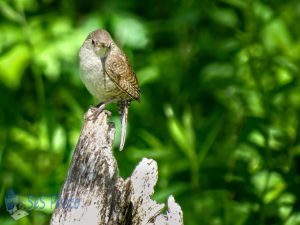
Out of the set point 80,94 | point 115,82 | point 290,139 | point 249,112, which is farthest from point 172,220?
point 80,94

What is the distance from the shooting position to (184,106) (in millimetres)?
5410

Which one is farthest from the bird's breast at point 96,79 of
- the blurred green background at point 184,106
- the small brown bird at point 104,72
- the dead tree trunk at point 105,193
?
the blurred green background at point 184,106

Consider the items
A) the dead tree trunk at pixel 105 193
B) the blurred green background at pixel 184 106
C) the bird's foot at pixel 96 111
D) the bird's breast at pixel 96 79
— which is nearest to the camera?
the dead tree trunk at pixel 105 193

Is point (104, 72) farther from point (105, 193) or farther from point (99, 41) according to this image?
point (105, 193)

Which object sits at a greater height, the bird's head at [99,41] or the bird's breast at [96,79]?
the bird's head at [99,41]

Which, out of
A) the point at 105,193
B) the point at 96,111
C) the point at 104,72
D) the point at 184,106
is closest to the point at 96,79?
the point at 104,72

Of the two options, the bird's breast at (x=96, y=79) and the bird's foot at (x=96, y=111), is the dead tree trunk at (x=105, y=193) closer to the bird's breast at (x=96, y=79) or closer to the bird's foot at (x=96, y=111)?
the bird's foot at (x=96, y=111)

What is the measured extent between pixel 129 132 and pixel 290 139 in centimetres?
85

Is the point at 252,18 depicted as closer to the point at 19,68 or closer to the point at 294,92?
the point at 294,92

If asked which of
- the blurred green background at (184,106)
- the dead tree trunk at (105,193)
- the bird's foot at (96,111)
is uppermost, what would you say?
the blurred green background at (184,106)

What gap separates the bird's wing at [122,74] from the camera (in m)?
3.31

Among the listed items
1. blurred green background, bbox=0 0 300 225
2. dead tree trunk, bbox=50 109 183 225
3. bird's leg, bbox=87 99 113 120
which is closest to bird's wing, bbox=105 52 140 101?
bird's leg, bbox=87 99 113 120

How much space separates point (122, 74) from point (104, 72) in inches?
3.0

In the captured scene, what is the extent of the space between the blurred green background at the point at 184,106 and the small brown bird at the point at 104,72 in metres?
0.90
